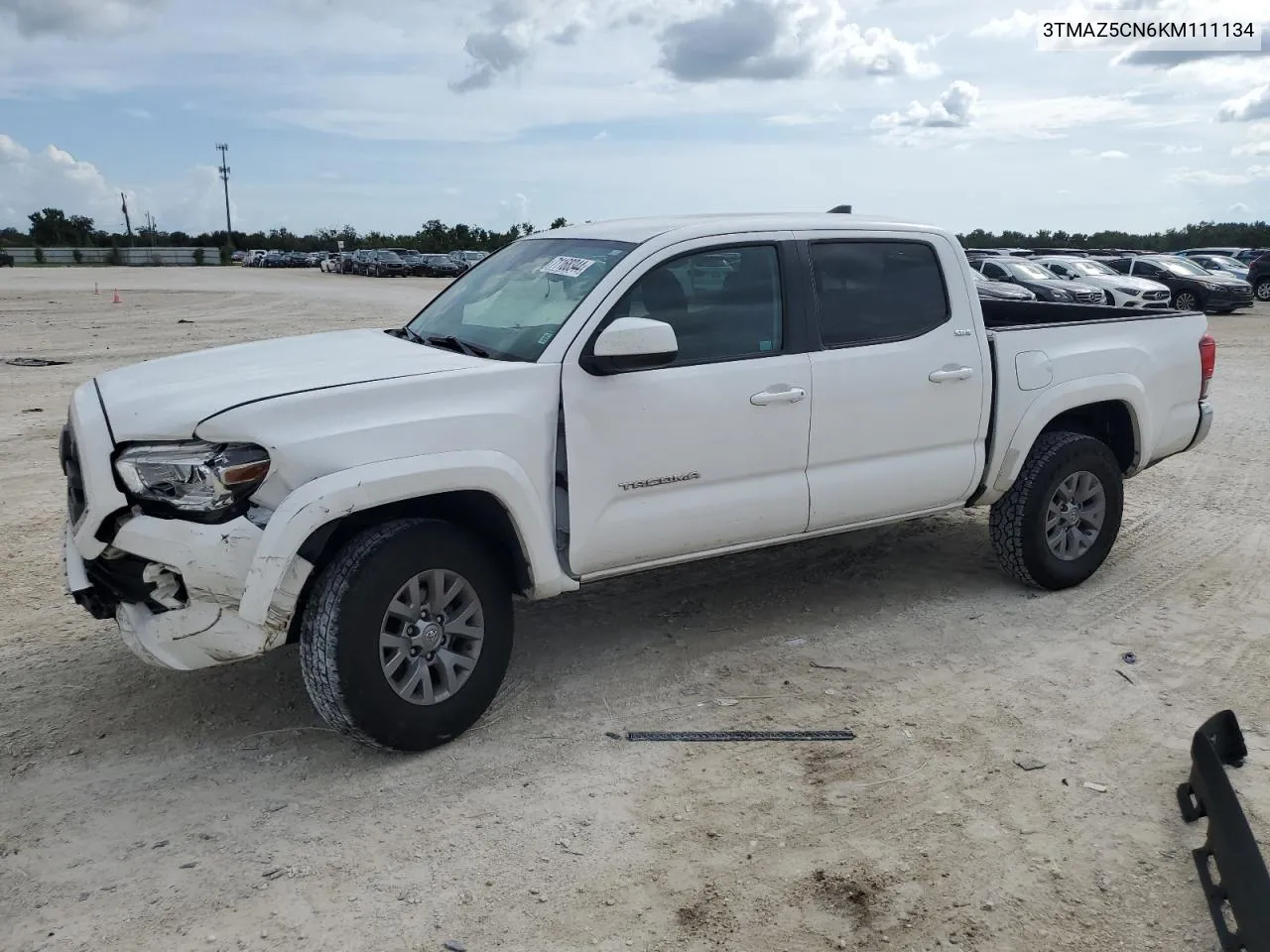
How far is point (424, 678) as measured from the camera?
379cm

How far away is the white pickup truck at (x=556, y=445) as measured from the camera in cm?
352

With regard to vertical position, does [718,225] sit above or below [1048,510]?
above

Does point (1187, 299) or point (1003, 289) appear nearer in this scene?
point (1003, 289)

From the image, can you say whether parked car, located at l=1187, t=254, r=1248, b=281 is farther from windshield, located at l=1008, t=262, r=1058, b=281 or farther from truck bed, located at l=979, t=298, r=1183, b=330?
truck bed, located at l=979, t=298, r=1183, b=330

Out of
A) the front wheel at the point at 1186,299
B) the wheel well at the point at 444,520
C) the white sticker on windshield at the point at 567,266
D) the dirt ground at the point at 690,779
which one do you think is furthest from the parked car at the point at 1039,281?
the wheel well at the point at 444,520

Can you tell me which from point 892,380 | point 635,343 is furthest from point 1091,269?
point 635,343

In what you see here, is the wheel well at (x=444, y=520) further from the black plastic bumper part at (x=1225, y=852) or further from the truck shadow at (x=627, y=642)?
the black plastic bumper part at (x=1225, y=852)

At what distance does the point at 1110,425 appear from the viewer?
19.0 feet

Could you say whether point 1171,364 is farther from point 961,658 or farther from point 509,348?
point 509,348

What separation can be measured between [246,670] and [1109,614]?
4.07 m

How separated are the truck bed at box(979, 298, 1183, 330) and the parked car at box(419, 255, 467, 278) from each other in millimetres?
49093

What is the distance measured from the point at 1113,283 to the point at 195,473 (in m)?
22.2

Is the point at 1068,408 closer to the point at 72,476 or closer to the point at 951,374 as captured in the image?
the point at 951,374

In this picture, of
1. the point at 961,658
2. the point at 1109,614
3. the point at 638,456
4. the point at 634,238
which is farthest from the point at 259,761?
the point at 1109,614
